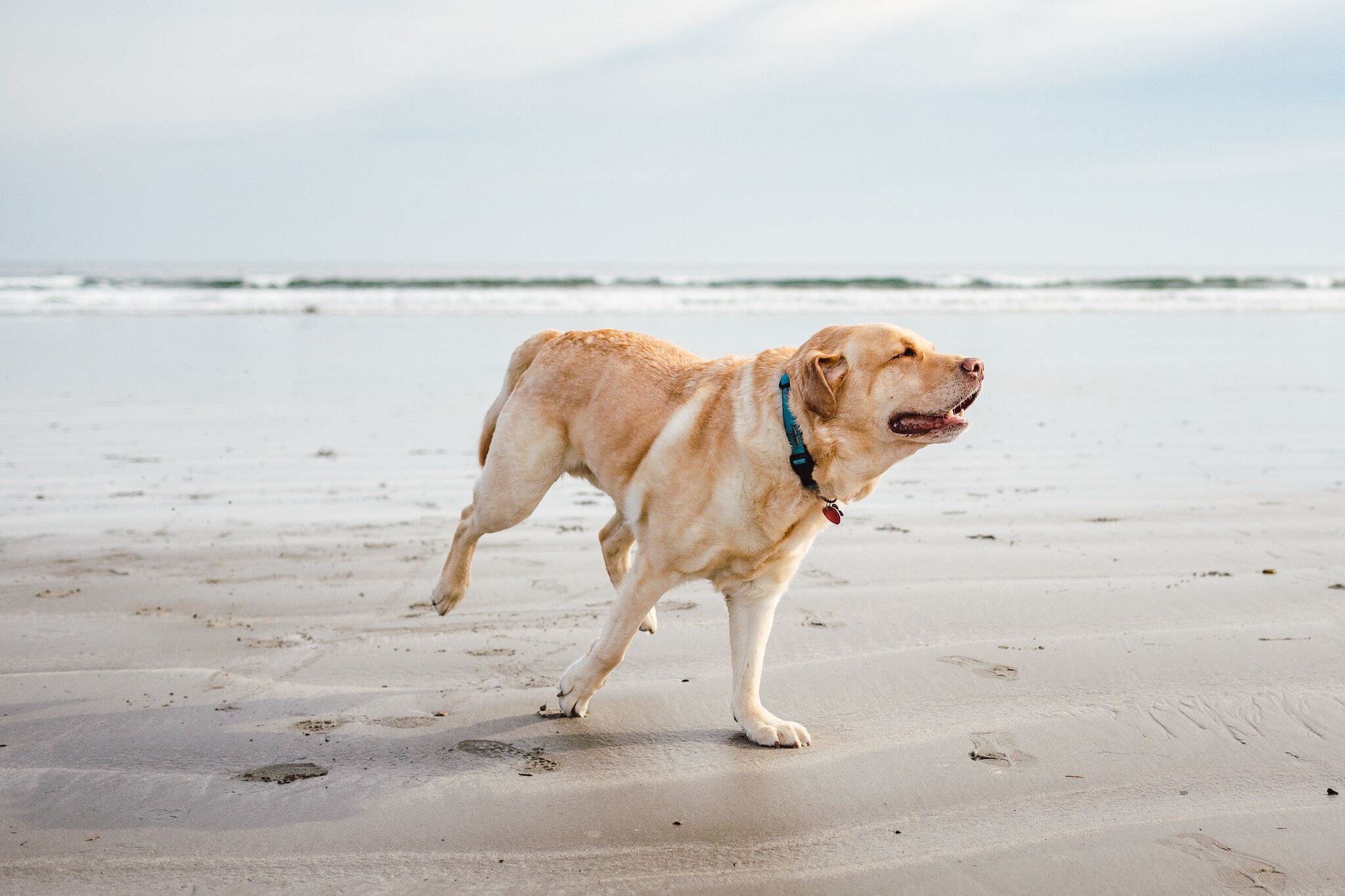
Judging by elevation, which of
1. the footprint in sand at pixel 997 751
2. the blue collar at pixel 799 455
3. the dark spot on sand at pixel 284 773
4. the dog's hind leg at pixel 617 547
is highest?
the blue collar at pixel 799 455

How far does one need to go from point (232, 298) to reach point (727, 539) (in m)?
26.5

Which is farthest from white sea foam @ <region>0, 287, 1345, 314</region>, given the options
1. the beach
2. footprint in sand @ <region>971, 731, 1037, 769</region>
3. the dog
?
footprint in sand @ <region>971, 731, 1037, 769</region>

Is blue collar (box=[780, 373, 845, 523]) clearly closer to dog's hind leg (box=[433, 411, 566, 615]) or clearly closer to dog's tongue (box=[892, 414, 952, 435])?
dog's tongue (box=[892, 414, 952, 435])

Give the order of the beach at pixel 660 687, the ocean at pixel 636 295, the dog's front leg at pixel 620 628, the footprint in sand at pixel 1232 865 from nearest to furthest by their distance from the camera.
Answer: the footprint in sand at pixel 1232 865 < the beach at pixel 660 687 < the dog's front leg at pixel 620 628 < the ocean at pixel 636 295

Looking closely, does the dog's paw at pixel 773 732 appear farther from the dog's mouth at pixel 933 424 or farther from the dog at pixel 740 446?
the dog's mouth at pixel 933 424

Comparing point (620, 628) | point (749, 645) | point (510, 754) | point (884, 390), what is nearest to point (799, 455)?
point (884, 390)

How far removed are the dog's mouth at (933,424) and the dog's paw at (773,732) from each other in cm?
106

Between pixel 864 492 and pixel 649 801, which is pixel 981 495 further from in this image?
pixel 649 801

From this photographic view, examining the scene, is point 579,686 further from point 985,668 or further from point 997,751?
point 985,668

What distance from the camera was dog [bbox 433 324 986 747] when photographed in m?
3.48

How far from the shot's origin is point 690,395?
397 cm

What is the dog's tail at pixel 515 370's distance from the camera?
15.6ft

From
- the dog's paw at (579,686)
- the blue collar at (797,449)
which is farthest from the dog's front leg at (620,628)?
the blue collar at (797,449)

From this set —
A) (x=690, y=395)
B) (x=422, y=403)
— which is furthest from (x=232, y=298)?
(x=690, y=395)
